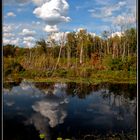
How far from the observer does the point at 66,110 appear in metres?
1.64

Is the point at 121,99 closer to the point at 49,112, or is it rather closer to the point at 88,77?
the point at 88,77

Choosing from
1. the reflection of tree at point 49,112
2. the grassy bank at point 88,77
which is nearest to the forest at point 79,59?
the grassy bank at point 88,77

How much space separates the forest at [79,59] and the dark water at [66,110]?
5cm

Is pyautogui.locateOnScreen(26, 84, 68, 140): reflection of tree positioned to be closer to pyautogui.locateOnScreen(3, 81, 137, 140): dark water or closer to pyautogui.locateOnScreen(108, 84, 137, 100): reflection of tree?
pyautogui.locateOnScreen(3, 81, 137, 140): dark water

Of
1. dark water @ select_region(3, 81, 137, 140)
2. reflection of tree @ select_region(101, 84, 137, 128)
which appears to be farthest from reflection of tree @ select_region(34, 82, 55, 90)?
reflection of tree @ select_region(101, 84, 137, 128)

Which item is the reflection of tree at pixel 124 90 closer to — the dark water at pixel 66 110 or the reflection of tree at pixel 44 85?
the dark water at pixel 66 110

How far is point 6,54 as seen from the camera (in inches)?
61.4

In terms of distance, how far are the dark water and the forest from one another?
0.05 metres

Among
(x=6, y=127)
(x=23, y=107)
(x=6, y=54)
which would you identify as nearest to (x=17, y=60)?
(x=6, y=54)

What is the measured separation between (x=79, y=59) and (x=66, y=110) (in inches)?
11.7

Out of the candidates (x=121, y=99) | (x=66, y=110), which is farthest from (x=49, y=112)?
(x=121, y=99)

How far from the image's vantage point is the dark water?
5.26 ft

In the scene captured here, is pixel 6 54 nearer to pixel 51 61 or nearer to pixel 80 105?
pixel 51 61

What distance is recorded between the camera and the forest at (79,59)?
1.63 metres
